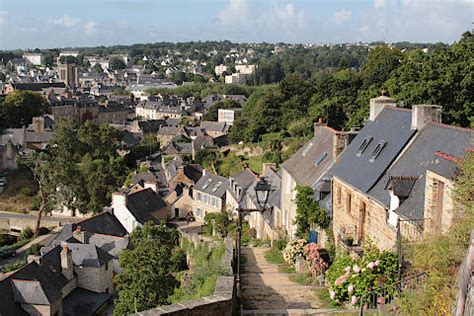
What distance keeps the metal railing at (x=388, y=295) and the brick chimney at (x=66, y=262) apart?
68.3 feet

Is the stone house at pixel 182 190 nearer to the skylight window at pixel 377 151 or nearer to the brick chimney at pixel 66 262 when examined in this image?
the brick chimney at pixel 66 262

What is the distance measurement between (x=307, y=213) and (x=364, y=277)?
6.99 meters

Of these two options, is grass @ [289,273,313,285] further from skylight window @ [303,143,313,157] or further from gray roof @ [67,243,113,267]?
gray roof @ [67,243,113,267]

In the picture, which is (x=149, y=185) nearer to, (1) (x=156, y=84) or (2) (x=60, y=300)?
(2) (x=60, y=300)

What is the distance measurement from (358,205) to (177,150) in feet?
A: 176

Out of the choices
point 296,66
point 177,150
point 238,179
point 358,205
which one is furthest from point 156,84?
point 358,205

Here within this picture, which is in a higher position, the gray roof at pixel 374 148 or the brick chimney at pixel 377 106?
the brick chimney at pixel 377 106

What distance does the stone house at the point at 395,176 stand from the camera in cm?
1131

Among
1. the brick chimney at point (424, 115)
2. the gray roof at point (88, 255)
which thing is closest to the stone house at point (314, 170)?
the brick chimney at point (424, 115)

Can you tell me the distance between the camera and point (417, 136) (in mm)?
14602

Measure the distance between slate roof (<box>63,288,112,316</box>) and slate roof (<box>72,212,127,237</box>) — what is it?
6.32m

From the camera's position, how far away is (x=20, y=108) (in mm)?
77312

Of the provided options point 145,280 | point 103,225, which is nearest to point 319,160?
point 145,280

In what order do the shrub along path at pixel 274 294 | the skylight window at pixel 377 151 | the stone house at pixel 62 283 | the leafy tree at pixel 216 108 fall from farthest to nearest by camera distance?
the leafy tree at pixel 216 108 → the stone house at pixel 62 283 → the skylight window at pixel 377 151 → the shrub along path at pixel 274 294
